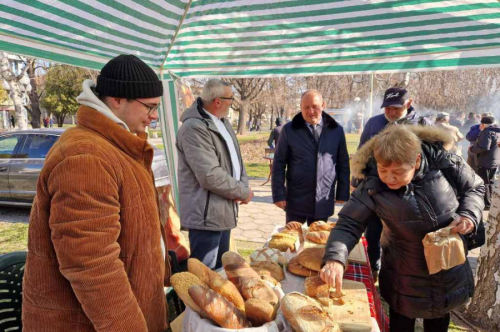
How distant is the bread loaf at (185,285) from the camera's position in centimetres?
121

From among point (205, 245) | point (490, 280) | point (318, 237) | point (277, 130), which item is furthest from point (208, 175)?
point (277, 130)

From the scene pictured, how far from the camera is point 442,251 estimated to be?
1543 mm

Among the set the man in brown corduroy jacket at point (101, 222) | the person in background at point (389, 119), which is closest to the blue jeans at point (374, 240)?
the person in background at point (389, 119)

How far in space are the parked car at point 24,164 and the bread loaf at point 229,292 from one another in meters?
4.96

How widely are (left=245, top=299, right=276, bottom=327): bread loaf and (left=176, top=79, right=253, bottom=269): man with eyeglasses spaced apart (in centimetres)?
126

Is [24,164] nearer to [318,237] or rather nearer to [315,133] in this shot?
[315,133]

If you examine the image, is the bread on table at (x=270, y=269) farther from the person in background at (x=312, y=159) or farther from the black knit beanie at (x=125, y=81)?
the person in background at (x=312, y=159)

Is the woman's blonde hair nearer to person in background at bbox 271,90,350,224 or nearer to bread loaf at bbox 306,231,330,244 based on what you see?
bread loaf at bbox 306,231,330,244

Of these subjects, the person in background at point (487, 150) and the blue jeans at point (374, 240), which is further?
the person in background at point (487, 150)

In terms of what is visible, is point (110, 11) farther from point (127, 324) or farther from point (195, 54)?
point (127, 324)

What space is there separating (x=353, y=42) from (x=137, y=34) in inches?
82.7

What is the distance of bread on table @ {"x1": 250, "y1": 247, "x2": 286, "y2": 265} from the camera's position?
5.92 feet

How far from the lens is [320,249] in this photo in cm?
184

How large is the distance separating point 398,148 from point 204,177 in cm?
132
